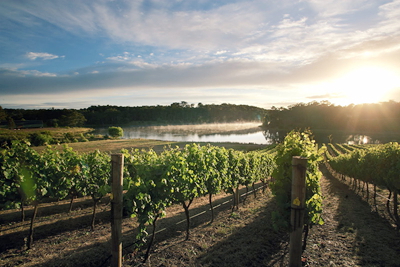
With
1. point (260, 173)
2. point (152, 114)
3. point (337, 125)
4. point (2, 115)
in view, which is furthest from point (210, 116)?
point (260, 173)

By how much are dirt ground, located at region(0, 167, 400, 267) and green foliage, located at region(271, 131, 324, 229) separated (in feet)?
3.72

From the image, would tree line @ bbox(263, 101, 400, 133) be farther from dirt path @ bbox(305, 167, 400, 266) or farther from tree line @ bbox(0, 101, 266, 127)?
dirt path @ bbox(305, 167, 400, 266)

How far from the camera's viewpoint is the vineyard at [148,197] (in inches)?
240

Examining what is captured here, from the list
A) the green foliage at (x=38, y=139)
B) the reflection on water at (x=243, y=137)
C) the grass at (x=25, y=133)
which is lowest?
the reflection on water at (x=243, y=137)

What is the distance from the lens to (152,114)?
157000 mm

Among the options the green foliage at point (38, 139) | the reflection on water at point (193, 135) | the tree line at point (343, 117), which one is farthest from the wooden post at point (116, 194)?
the tree line at point (343, 117)

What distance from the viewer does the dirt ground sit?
19.8 ft

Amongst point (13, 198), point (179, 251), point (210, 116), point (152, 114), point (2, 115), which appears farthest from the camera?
point (210, 116)

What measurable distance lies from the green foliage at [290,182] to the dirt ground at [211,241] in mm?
1133

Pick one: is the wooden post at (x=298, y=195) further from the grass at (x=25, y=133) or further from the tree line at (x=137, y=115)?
the tree line at (x=137, y=115)

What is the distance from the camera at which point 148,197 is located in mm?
6059

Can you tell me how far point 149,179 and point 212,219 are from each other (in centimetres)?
403

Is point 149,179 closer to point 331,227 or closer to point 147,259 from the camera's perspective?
point 147,259

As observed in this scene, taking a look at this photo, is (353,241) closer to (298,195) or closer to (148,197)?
(298,195)
